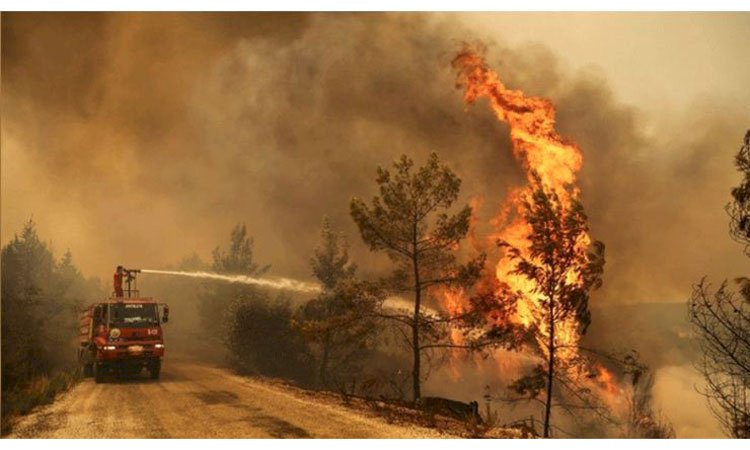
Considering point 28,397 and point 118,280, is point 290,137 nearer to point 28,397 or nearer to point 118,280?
point 118,280

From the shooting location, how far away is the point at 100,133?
12.0 metres

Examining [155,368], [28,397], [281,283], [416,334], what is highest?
[281,283]

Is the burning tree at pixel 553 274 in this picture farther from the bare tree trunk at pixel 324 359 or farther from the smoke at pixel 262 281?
the smoke at pixel 262 281

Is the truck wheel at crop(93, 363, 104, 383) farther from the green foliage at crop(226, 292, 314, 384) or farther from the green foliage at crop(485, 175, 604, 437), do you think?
the green foliage at crop(485, 175, 604, 437)

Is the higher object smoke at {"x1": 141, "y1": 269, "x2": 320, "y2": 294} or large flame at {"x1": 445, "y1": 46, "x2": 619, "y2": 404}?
large flame at {"x1": 445, "y1": 46, "x2": 619, "y2": 404}

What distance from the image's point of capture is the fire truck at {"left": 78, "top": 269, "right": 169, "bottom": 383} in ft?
44.7

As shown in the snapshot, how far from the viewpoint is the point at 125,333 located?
45.5 ft

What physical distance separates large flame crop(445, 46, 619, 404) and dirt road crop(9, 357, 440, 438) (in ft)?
12.2

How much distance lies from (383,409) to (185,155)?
22.6 ft

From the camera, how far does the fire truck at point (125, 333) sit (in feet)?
44.7

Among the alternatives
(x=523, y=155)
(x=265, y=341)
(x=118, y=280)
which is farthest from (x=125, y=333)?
(x=523, y=155)

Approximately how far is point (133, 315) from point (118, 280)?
171 cm

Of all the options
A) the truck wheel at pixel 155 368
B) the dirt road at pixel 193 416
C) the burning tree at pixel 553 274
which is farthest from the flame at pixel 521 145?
the truck wheel at pixel 155 368

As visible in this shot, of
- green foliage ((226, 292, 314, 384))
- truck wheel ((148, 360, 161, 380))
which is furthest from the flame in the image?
truck wheel ((148, 360, 161, 380))
